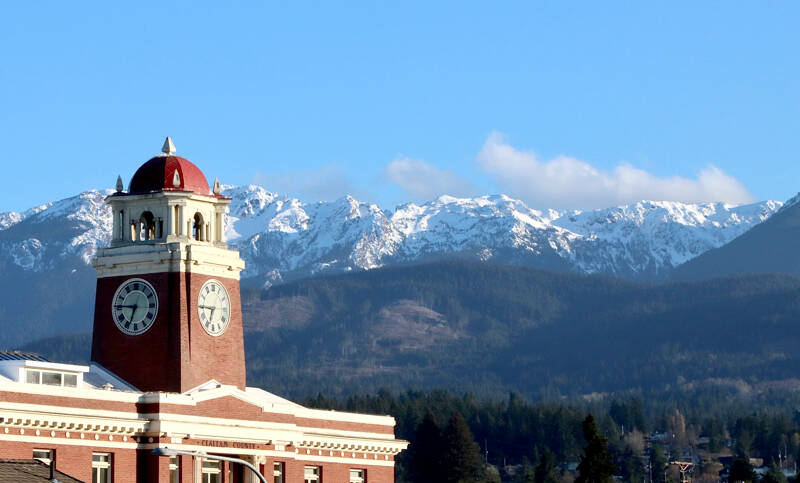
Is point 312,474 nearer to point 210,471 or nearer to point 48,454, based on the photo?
point 210,471

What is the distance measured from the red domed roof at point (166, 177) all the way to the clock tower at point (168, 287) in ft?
0.19

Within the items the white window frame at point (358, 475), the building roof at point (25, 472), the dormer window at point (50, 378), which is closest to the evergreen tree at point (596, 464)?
the white window frame at point (358, 475)

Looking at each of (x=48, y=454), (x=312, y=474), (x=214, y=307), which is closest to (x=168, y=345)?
(x=214, y=307)

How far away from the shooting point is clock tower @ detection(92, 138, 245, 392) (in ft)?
354

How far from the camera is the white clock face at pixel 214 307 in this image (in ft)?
361

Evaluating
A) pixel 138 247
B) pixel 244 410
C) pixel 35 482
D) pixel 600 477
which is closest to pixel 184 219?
pixel 138 247

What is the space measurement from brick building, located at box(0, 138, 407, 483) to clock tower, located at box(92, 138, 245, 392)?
79 mm

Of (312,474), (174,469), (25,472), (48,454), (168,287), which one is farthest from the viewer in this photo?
(312,474)

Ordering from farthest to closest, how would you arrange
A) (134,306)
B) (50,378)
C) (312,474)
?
(312,474) < (134,306) < (50,378)

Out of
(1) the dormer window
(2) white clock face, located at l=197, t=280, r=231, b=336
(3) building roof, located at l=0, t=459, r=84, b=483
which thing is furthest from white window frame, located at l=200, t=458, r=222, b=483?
(3) building roof, located at l=0, t=459, r=84, b=483

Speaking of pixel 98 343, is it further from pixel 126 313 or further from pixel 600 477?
pixel 600 477

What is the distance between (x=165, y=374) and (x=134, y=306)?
5.05 meters

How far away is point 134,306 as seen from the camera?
109875 millimetres

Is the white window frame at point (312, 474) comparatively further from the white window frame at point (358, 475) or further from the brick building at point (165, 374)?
the white window frame at point (358, 475)
